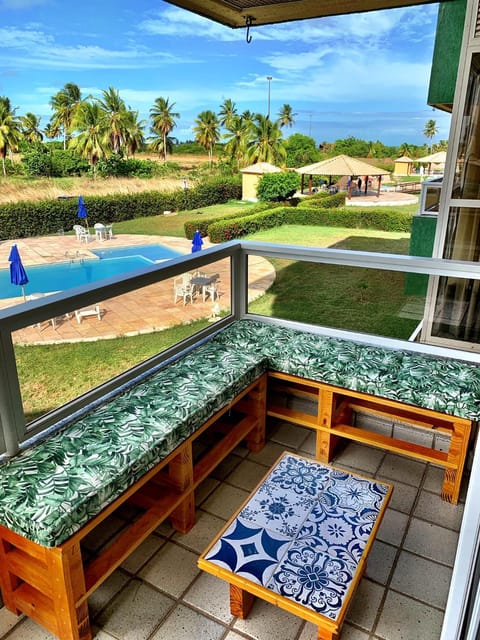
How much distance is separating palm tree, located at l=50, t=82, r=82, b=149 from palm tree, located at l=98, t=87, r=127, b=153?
137 centimetres

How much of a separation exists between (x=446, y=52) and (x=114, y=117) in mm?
24486

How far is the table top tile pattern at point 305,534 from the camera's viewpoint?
55.5 inches

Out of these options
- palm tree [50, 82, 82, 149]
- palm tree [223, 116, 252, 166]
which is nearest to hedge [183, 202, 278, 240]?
palm tree [223, 116, 252, 166]

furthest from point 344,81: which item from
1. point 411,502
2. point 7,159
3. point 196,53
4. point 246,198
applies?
point 411,502

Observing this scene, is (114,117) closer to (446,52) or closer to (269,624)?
(446,52)

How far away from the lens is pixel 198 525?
203 cm

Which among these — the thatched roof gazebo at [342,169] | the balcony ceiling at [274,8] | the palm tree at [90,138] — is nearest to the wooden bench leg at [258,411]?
the balcony ceiling at [274,8]

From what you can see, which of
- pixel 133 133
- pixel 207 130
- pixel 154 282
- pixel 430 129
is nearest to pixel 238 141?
pixel 207 130

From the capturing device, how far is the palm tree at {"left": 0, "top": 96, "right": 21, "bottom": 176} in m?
21.5

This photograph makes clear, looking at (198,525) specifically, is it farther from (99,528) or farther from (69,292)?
Answer: (69,292)

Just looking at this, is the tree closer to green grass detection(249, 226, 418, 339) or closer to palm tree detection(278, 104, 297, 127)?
palm tree detection(278, 104, 297, 127)

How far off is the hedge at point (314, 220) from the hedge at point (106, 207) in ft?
16.7

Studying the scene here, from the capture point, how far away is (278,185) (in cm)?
2391

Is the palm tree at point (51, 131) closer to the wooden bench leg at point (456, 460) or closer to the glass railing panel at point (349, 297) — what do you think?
the glass railing panel at point (349, 297)
